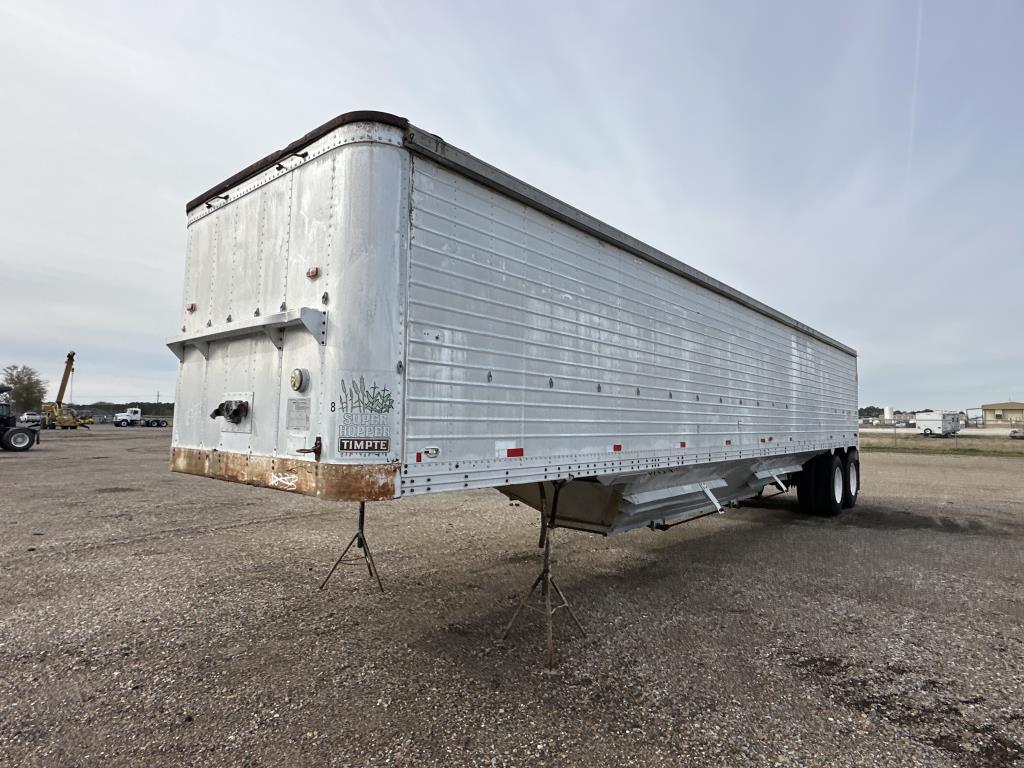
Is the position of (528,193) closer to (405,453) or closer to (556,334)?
(556,334)

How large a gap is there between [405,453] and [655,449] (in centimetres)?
302

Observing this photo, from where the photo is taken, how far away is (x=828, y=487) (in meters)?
10.5

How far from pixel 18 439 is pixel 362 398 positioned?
26.1 m

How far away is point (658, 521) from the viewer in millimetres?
6332

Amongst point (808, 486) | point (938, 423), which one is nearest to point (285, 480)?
point (808, 486)

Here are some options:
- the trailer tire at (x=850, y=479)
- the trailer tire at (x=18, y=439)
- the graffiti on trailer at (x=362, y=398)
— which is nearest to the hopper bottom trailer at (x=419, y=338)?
the graffiti on trailer at (x=362, y=398)

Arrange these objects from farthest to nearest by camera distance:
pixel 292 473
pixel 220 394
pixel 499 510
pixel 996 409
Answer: pixel 996 409
pixel 499 510
pixel 220 394
pixel 292 473

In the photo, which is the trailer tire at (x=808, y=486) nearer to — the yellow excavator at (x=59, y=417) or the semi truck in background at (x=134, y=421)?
the yellow excavator at (x=59, y=417)

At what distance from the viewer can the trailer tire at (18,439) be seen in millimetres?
21422

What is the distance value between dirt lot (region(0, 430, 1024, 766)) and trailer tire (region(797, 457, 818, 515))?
7.50 ft

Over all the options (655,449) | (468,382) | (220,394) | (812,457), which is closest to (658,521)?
(655,449)

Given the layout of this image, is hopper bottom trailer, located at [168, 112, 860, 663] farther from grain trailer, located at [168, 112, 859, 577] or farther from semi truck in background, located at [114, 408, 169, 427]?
semi truck in background, located at [114, 408, 169, 427]

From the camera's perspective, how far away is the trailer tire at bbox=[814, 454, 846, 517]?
412 inches

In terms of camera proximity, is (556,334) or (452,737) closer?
(452,737)
